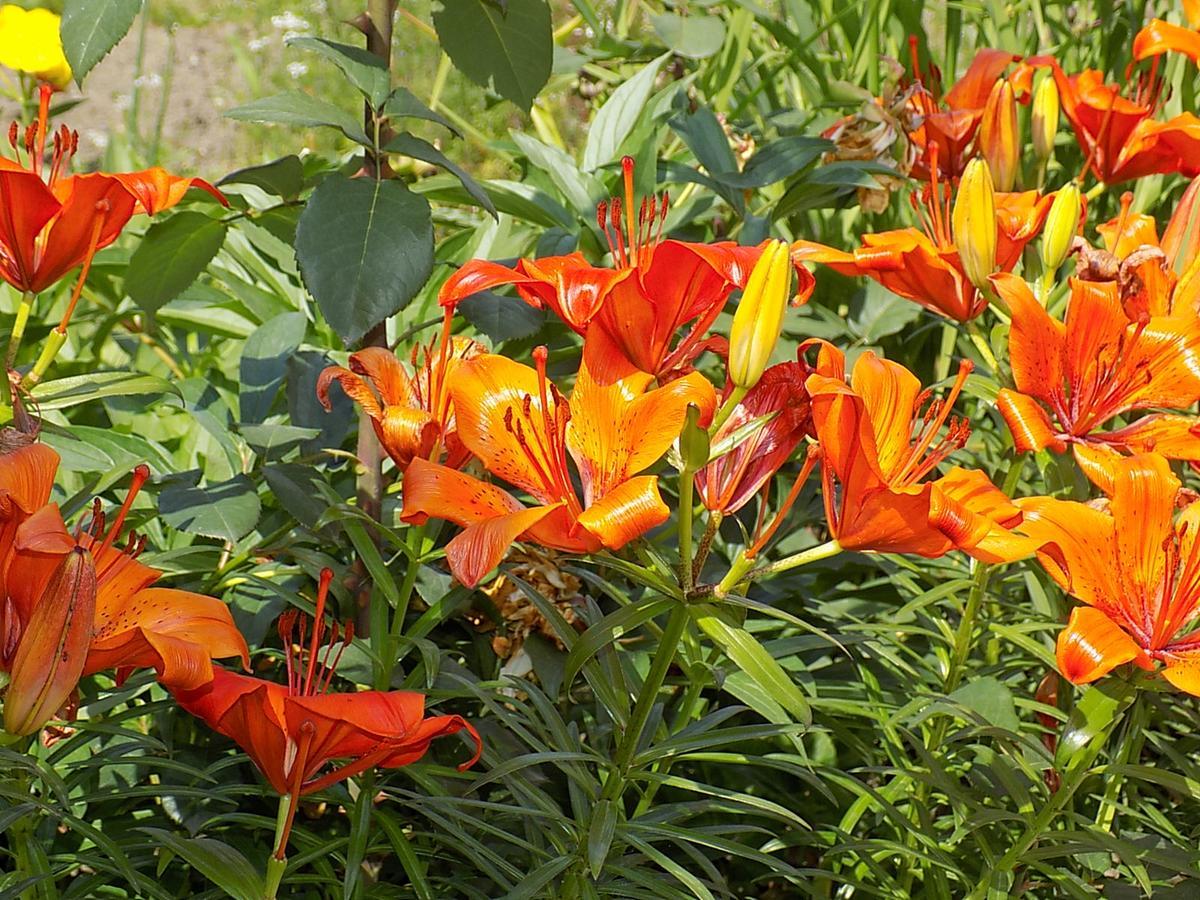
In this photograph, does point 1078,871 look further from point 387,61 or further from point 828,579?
point 387,61

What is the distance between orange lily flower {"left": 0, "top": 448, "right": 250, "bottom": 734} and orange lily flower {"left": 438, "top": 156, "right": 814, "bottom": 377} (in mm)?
233

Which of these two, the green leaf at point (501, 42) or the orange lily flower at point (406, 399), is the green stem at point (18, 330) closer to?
the orange lily flower at point (406, 399)

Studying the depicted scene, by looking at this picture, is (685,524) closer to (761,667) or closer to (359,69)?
(761,667)

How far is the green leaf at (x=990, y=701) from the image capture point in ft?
3.34

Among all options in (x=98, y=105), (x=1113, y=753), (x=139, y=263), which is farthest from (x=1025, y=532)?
(x=98, y=105)

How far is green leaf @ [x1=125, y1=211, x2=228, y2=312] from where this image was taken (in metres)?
1.05

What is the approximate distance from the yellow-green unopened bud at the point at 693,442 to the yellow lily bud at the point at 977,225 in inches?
16.7

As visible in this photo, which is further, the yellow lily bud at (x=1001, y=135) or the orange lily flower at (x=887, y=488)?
the yellow lily bud at (x=1001, y=135)

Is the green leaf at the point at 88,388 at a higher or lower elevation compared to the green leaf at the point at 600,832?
higher

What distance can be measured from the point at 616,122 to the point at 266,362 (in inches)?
21.1

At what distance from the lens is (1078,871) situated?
1087 millimetres

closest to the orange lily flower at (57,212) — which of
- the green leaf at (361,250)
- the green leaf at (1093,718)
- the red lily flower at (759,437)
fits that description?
the green leaf at (361,250)

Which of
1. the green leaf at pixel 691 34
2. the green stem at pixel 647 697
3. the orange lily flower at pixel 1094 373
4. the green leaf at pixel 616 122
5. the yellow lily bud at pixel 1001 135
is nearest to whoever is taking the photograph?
the green stem at pixel 647 697

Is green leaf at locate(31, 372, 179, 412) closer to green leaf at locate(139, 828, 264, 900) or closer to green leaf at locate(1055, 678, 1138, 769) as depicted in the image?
green leaf at locate(139, 828, 264, 900)
